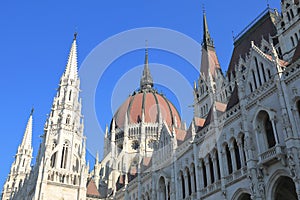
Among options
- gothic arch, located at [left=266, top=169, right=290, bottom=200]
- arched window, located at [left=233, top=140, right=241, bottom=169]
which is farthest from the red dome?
gothic arch, located at [left=266, top=169, right=290, bottom=200]

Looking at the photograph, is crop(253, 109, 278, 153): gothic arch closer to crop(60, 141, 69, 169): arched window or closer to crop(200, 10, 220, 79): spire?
crop(200, 10, 220, 79): spire

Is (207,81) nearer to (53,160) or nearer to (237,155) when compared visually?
(237,155)

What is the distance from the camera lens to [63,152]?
4803 centimetres

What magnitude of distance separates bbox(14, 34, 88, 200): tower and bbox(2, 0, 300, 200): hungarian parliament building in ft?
0.47

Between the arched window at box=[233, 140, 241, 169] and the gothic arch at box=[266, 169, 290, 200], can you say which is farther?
the arched window at box=[233, 140, 241, 169]

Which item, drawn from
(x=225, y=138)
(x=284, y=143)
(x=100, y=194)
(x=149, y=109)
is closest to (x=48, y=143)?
(x=100, y=194)

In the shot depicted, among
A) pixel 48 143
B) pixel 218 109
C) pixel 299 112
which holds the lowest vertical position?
pixel 299 112

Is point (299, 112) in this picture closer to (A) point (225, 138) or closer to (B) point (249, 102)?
(B) point (249, 102)

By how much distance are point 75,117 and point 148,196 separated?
21344 millimetres

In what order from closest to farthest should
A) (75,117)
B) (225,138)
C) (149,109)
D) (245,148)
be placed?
(245,148), (225,138), (75,117), (149,109)

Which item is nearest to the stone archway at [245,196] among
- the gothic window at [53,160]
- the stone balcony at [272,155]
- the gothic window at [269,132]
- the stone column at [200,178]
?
the stone balcony at [272,155]

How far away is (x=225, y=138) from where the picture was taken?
26297 mm

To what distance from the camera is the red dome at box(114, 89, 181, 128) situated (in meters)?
64.6

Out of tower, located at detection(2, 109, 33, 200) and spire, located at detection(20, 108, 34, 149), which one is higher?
spire, located at detection(20, 108, 34, 149)
